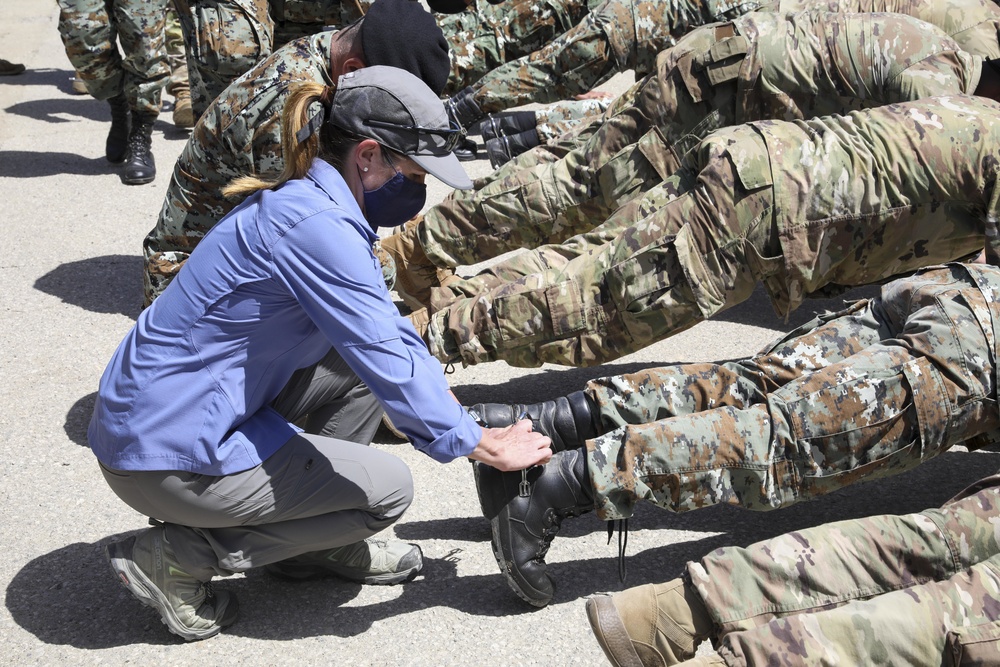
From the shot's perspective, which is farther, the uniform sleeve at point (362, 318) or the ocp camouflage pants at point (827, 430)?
the ocp camouflage pants at point (827, 430)

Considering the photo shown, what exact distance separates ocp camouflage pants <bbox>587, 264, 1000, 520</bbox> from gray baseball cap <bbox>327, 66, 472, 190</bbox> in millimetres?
775

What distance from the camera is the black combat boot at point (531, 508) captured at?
239 cm

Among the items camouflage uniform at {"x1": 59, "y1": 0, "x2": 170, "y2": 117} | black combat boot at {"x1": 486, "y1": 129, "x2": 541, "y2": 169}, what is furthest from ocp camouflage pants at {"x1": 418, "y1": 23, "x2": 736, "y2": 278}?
camouflage uniform at {"x1": 59, "y1": 0, "x2": 170, "y2": 117}

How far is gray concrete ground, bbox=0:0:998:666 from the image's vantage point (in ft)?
7.71

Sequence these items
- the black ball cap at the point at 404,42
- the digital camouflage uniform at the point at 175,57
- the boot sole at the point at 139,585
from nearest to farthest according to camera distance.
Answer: the boot sole at the point at 139,585
the black ball cap at the point at 404,42
the digital camouflage uniform at the point at 175,57

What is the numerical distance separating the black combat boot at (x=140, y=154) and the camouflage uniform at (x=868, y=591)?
14.6 ft

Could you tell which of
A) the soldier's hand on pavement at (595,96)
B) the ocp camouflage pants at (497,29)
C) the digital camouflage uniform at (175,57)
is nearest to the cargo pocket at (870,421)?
the soldier's hand on pavement at (595,96)

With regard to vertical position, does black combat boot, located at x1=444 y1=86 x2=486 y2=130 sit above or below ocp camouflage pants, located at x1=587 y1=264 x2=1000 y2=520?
below

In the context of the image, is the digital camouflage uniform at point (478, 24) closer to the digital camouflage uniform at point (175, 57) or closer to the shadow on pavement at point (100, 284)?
the digital camouflage uniform at point (175, 57)

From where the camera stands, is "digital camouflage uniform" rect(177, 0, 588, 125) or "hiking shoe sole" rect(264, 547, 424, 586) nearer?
"hiking shoe sole" rect(264, 547, 424, 586)

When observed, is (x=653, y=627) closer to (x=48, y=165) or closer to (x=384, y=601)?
(x=384, y=601)

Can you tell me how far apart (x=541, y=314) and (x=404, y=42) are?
948 mm

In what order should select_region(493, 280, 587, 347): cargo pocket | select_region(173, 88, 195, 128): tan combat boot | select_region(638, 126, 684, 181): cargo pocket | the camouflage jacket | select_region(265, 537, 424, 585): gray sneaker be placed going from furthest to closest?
select_region(173, 88, 195, 128): tan combat boot
select_region(638, 126, 684, 181): cargo pocket
the camouflage jacket
select_region(493, 280, 587, 347): cargo pocket
select_region(265, 537, 424, 585): gray sneaker

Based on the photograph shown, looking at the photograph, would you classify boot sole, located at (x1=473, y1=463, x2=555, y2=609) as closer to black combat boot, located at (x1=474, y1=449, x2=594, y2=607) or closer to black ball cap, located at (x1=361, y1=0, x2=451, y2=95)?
black combat boot, located at (x1=474, y1=449, x2=594, y2=607)
